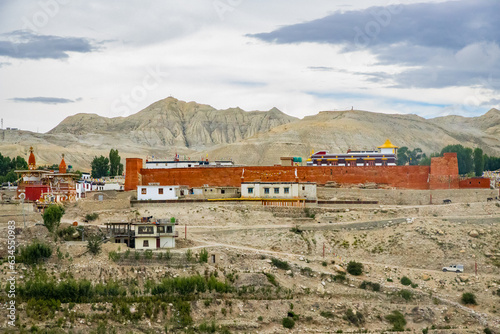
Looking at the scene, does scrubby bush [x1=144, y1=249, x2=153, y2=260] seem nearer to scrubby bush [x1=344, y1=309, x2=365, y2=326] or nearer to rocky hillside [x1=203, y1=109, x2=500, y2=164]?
scrubby bush [x1=344, y1=309, x2=365, y2=326]

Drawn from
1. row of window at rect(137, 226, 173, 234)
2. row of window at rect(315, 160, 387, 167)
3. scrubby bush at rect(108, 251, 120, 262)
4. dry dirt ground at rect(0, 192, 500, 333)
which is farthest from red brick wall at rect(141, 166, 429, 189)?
scrubby bush at rect(108, 251, 120, 262)

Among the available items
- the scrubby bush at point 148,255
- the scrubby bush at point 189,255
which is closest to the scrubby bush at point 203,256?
the scrubby bush at point 189,255

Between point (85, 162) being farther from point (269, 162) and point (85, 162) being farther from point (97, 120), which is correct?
point (97, 120)

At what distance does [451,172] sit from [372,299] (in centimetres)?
2422

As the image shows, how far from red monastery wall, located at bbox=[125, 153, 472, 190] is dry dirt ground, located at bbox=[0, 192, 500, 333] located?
6.60 meters

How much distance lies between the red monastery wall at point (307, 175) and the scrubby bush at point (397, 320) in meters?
24.1

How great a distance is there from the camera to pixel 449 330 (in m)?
43.2

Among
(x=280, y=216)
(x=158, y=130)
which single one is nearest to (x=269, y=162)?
(x=280, y=216)

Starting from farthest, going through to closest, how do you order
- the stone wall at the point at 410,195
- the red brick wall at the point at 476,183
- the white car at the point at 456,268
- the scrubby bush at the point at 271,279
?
the red brick wall at the point at 476,183
the stone wall at the point at 410,195
the white car at the point at 456,268
the scrubby bush at the point at 271,279

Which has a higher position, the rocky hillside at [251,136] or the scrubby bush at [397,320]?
the rocky hillside at [251,136]

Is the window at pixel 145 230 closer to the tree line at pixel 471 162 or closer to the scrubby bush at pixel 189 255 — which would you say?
the scrubby bush at pixel 189 255

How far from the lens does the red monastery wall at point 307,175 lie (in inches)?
2625

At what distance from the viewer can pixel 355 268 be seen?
48500 mm

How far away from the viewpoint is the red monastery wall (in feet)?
219
